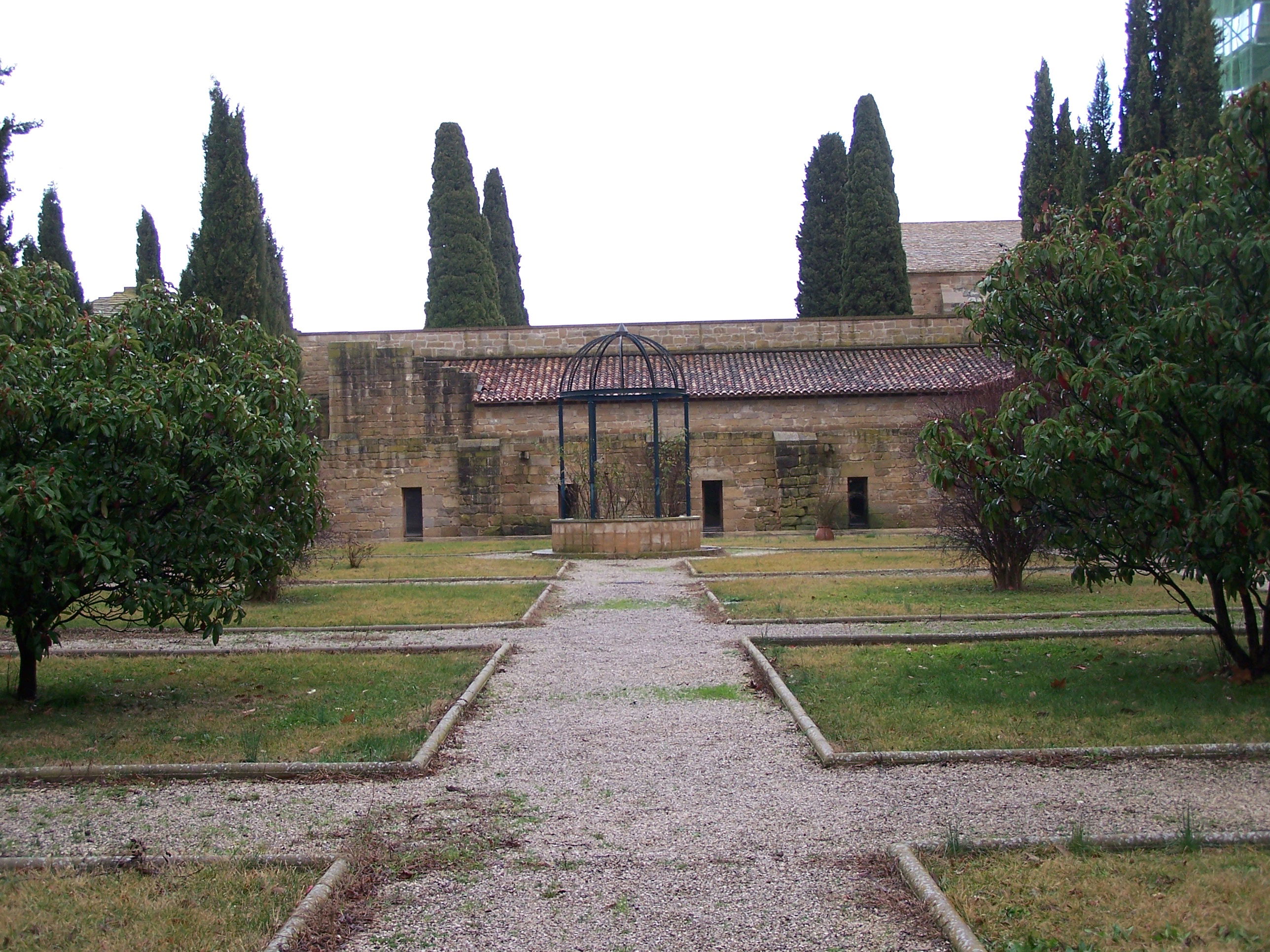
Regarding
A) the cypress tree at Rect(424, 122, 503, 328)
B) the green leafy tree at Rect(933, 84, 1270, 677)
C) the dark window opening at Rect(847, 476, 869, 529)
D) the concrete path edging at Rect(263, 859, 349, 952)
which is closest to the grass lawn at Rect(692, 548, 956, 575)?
the dark window opening at Rect(847, 476, 869, 529)

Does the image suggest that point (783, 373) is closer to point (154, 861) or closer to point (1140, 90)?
point (1140, 90)

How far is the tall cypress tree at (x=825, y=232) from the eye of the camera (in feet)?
139

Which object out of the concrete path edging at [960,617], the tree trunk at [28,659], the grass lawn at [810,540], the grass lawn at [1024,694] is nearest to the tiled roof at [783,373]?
the grass lawn at [810,540]

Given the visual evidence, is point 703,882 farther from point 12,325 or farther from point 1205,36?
point 1205,36

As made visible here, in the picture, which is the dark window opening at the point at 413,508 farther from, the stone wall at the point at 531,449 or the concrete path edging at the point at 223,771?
the concrete path edging at the point at 223,771

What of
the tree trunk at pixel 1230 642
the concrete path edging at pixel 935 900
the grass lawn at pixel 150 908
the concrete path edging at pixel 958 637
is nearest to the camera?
the concrete path edging at pixel 935 900

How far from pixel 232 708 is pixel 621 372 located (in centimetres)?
1585

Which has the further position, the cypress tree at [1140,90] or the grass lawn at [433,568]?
the cypress tree at [1140,90]

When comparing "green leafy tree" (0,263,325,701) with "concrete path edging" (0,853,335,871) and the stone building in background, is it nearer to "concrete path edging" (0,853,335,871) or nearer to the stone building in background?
"concrete path edging" (0,853,335,871)

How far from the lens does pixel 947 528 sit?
48.2ft

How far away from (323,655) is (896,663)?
4.64 m

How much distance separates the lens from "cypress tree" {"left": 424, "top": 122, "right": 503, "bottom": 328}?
38781 mm

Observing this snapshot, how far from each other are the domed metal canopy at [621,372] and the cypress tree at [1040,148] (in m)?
11.0

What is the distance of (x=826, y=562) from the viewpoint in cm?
1869
